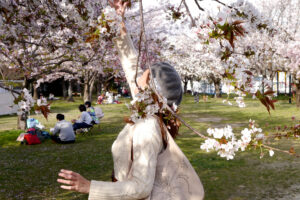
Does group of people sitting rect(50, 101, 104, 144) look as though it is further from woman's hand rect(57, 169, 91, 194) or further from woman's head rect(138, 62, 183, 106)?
woman's hand rect(57, 169, 91, 194)

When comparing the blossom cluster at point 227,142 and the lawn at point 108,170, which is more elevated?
the blossom cluster at point 227,142

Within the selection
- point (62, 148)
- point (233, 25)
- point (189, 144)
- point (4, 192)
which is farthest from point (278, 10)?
point (233, 25)

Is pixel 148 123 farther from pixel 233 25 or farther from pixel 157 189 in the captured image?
pixel 233 25

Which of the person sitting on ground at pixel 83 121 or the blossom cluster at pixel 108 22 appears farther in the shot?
the person sitting on ground at pixel 83 121

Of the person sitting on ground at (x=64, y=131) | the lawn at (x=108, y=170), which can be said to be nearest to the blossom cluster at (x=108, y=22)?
the lawn at (x=108, y=170)

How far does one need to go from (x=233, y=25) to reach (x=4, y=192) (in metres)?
6.04

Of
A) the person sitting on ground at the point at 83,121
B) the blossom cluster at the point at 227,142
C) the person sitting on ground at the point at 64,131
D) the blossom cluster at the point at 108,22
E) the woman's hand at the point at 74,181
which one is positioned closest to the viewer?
the woman's hand at the point at 74,181

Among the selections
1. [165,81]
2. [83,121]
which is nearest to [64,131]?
[83,121]

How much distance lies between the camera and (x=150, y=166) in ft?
4.95

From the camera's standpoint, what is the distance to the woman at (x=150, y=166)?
Answer: 59.4 inches

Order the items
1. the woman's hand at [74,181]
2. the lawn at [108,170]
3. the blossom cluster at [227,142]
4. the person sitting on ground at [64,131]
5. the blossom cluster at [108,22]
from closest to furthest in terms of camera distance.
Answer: the woman's hand at [74,181], the blossom cluster at [227,142], the blossom cluster at [108,22], the lawn at [108,170], the person sitting on ground at [64,131]

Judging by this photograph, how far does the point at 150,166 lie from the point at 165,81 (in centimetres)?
48

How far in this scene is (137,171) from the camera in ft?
4.95

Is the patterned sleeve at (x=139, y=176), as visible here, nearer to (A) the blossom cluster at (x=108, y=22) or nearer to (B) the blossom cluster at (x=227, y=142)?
(B) the blossom cluster at (x=227, y=142)
